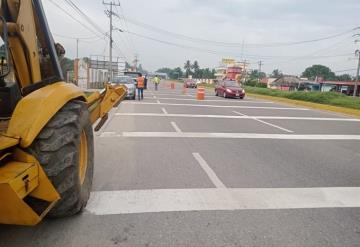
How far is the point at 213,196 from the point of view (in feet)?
17.6

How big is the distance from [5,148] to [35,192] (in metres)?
0.49

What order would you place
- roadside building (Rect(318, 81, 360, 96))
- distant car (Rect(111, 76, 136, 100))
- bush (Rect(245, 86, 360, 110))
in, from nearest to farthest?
distant car (Rect(111, 76, 136, 100)) < bush (Rect(245, 86, 360, 110)) < roadside building (Rect(318, 81, 360, 96))

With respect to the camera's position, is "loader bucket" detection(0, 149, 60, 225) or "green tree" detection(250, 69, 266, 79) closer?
"loader bucket" detection(0, 149, 60, 225)

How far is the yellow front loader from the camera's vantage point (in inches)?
124

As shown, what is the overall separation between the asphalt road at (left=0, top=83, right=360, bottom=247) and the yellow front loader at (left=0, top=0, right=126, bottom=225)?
499 millimetres

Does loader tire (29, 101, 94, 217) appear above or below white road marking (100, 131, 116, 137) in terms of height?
above

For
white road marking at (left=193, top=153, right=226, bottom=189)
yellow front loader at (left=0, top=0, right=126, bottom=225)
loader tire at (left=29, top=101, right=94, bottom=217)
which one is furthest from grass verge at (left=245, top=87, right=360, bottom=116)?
loader tire at (left=29, top=101, right=94, bottom=217)

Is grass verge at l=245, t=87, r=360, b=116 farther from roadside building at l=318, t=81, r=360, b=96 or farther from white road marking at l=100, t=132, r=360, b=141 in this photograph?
roadside building at l=318, t=81, r=360, b=96

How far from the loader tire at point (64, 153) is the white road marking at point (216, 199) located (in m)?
0.59

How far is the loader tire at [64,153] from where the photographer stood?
3.53m

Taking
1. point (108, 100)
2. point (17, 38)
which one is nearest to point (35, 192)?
point (17, 38)

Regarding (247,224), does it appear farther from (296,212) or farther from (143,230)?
(143,230)

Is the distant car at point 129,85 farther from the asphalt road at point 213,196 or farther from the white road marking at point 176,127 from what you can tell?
the asphalt road at point 213,196

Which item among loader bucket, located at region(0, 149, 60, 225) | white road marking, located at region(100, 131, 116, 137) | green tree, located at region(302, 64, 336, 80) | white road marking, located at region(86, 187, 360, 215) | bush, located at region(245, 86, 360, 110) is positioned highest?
green tree, located at region(302, 64, 336, 80)
